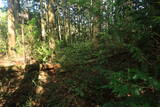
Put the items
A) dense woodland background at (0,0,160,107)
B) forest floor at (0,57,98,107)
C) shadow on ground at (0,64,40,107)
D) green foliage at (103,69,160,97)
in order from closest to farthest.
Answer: green foliage at (103,69,160,97)
dense woodland background at (0,0,160,107)
forest floor at (0,57,98,107)
shadow on ground at (0,64,40,107)

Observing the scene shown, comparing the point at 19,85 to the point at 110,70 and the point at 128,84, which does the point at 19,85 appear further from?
the point at 128,84

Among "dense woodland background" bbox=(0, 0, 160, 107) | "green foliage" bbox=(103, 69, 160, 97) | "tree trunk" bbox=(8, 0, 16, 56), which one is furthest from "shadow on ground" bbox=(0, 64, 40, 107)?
"tree trunk" bbox=(8, 0, 16, 56)

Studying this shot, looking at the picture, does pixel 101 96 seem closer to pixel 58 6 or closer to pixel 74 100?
pixel 74 100

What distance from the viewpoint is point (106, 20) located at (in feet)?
11.8

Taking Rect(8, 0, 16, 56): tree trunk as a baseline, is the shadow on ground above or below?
below

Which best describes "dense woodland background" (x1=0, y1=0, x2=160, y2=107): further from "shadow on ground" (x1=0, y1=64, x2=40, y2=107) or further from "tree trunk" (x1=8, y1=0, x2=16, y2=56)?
"tree trunk" (x1=8, y1=0, x2=16, y2=56)

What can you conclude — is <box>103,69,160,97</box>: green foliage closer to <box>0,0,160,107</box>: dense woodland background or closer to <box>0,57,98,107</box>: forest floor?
<box>0,0,160,107</box>: dense woodland background

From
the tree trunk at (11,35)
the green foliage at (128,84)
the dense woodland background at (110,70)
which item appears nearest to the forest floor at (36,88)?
the dense woodland background at (110,70)

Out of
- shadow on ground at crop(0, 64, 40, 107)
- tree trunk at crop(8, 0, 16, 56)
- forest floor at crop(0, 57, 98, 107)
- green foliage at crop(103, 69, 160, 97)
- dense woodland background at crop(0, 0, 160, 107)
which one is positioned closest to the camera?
green foliage at crop(103, 69, 160, 97)

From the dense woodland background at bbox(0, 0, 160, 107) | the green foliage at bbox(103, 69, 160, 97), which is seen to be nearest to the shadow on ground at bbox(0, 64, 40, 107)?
the dense woodland background at bbox(0, 0, 160, 107)

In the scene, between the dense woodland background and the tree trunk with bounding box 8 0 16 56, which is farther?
the tree trunk with bounding box 8 0 16 56

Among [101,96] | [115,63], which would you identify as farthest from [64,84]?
[115,63]

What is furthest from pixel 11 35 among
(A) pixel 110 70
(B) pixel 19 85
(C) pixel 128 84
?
(C) pixel 128 84

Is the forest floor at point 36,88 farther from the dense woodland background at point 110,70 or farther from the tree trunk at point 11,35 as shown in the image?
the tree trunk at point 11,35
